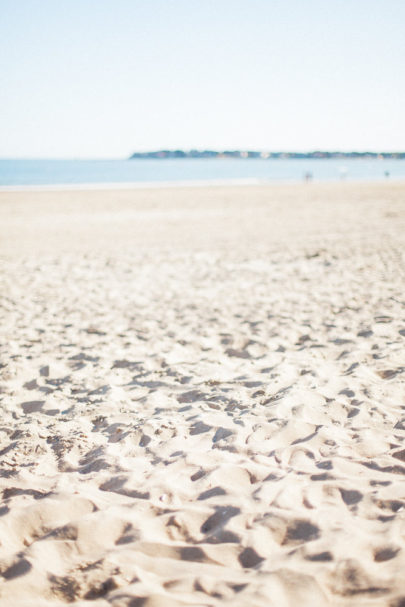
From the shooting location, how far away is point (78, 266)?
895 centimetres

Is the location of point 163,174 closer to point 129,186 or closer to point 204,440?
point 129,186

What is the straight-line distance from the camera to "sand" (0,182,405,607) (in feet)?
6.02

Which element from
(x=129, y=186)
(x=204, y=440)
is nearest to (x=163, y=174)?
(x=129, y=186)

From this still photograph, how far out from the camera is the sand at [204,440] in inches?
72.3

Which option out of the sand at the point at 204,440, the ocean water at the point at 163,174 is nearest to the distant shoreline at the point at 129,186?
the ocean water at the point at 163,174

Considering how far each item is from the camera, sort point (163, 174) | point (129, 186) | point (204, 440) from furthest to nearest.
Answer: point (163, 174) < point (129, 186) < point (204, 440)

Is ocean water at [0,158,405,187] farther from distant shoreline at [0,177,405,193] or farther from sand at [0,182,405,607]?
sand at [0,182,405,607]

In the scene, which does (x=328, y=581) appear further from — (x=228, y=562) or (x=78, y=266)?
(x=78, y=266)

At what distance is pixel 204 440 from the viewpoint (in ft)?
9.68

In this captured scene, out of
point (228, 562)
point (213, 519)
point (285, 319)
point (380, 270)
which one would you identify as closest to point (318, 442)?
point (213, 519)

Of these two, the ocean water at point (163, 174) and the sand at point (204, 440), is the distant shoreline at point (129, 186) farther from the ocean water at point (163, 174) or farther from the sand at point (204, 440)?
the sand at point (204, 440)

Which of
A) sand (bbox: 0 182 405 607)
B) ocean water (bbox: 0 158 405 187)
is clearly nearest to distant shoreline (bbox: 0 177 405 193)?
ocean water (bbox: 0 158 405 187)

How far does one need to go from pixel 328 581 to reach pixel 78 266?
7.94 m

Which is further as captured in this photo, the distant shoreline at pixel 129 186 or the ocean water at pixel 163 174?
the ocean water at pixel 163 174
